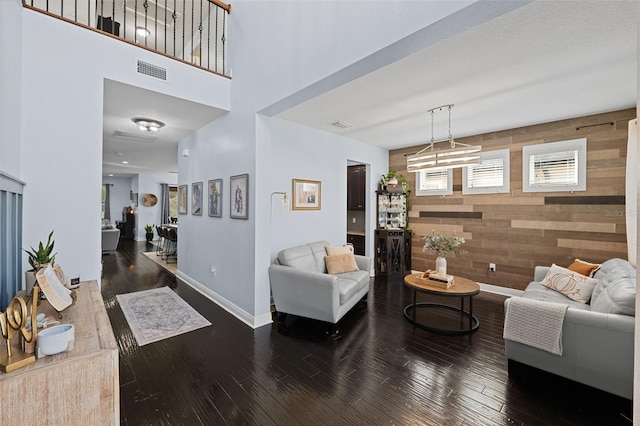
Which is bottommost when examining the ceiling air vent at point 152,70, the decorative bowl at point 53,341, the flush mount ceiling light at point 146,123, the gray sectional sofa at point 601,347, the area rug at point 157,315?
the area rug at point 157,315

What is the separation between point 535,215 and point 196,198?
5668mm

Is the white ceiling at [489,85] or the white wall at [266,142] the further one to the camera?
the white wall at [266,142]

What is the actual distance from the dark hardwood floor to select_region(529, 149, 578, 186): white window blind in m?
2.44

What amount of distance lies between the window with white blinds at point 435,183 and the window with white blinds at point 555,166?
1180mm

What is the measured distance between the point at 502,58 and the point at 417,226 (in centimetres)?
375


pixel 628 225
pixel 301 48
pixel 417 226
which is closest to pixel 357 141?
pixel 417 226

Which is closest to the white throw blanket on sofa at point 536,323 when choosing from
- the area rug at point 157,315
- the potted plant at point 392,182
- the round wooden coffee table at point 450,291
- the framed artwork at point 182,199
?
the round wooden coffee table at point 450,291

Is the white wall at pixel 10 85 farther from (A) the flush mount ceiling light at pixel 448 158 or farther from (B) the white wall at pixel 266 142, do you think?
(A) the flush mount ceiling light at pixel 448 158

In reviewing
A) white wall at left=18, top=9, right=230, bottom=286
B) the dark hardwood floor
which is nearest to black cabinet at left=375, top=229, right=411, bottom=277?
the dark hardwood floor

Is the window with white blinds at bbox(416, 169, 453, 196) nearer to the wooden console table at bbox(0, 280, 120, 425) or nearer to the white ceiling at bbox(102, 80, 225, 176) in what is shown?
the white ceiling at bbox(102, 80, 225, 176)

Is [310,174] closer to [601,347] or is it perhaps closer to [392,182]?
[392,182]

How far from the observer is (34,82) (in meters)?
2.46

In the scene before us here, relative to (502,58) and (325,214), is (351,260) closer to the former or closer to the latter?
(325,214)

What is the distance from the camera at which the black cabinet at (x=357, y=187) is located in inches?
234
